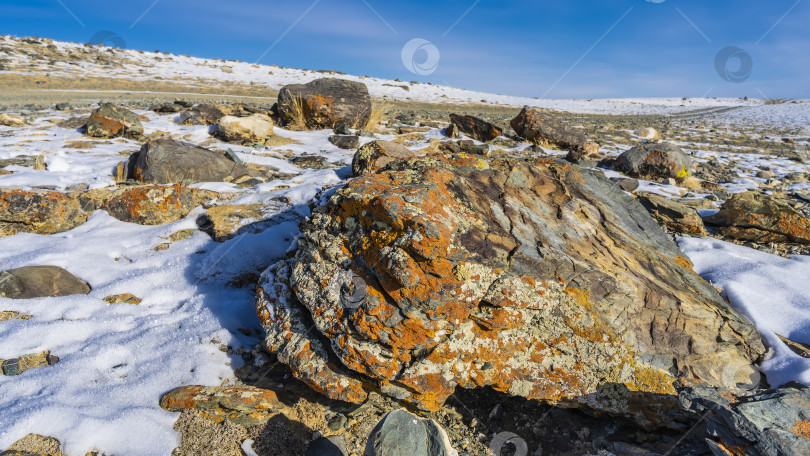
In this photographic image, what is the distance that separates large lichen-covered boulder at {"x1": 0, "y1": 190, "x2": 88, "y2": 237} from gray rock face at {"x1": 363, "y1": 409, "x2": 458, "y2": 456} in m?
5.02

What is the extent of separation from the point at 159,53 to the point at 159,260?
45.7m

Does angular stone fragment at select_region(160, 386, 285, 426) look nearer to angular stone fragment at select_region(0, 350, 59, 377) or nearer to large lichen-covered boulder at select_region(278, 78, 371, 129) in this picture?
angular stone fragment at select_region(0, 350, 59, 377)

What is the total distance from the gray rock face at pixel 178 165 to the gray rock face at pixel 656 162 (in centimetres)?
811

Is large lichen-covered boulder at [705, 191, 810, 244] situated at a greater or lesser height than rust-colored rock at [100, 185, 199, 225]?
greater

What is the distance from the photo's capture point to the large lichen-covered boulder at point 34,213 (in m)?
4.82

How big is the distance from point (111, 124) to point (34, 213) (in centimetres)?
508

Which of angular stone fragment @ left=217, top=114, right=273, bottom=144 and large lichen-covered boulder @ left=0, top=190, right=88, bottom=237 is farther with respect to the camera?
angular stone fragment @ left=217, top=114, right=273, bottom=144

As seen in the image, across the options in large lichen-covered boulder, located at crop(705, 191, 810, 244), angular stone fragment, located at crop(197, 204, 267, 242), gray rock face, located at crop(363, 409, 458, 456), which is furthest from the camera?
large lichen-covered boulder, located at crop(705, 191, 810, 244)

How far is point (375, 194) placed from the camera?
313 centimetres

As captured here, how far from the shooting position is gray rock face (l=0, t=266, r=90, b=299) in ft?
12.3

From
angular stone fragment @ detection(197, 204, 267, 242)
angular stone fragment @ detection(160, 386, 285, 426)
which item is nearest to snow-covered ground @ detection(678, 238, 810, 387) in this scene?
angular stone fragment @ detection(160, 386, 285, 426)

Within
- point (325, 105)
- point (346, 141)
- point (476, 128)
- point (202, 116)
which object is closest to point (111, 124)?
point (202, 116)

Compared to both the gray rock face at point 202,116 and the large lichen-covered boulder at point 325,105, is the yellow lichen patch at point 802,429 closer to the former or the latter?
the large lichen-covered boulder at point 325,105

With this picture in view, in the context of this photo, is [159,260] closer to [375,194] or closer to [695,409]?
[375,194]
